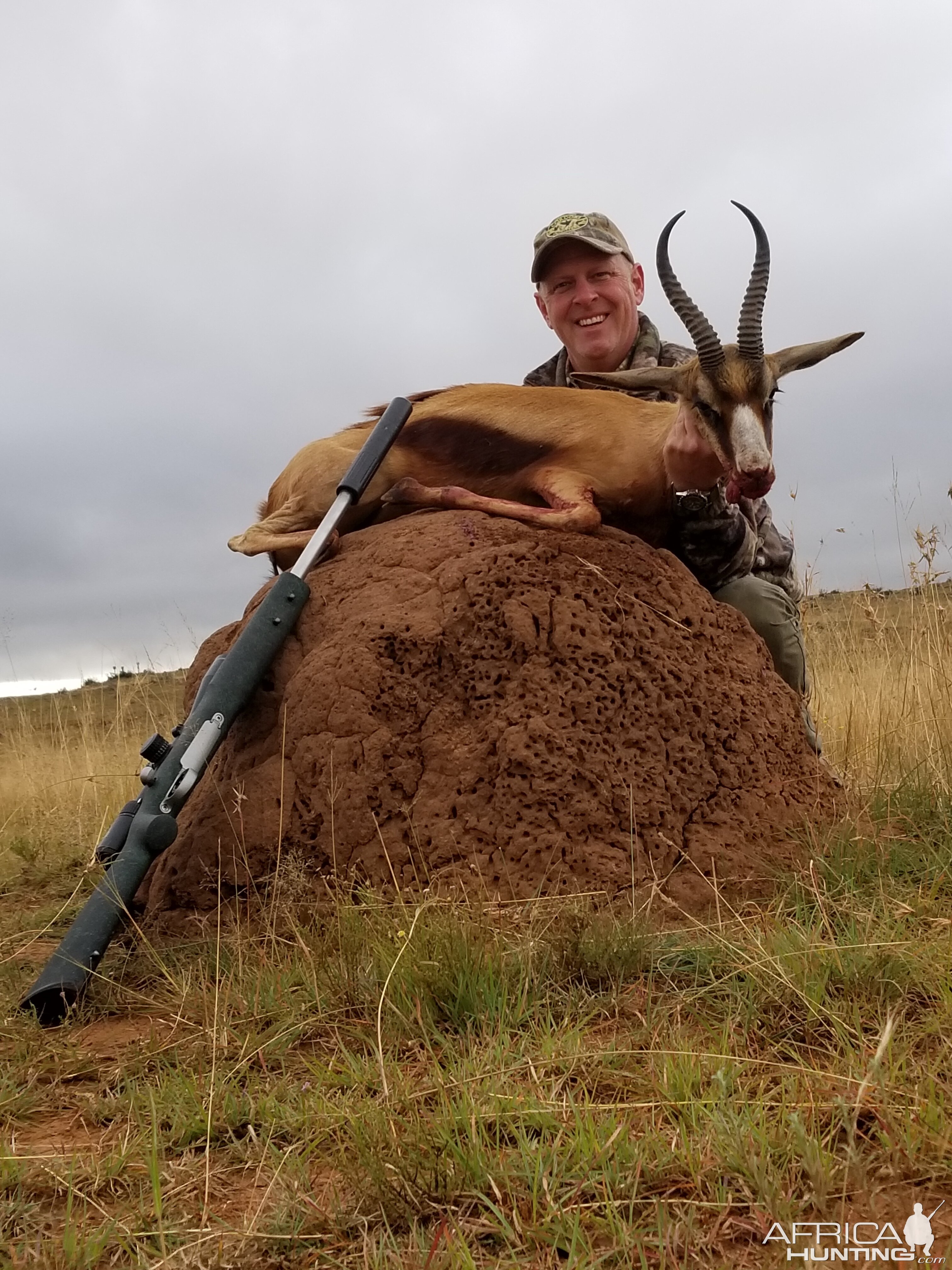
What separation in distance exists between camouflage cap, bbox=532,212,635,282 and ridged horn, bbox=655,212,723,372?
119 centimetres

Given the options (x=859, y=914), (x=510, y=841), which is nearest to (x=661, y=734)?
(x=510, y=841)

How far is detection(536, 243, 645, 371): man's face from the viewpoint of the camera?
17.6ft

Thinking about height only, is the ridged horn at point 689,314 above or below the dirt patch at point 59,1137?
above

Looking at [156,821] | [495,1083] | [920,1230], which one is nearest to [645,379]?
[156,821]

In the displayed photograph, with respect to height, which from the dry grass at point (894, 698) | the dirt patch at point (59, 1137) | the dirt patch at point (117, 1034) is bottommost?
the dirt patch at point (59, 1137)

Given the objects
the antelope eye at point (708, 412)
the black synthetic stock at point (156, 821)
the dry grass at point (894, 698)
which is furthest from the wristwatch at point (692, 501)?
the black synthetic stock at point (156, 821)

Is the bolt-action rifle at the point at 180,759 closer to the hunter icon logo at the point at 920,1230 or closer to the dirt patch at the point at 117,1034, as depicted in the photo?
the dirt patch at the point at 117,1034

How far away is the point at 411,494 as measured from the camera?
14.0 feet

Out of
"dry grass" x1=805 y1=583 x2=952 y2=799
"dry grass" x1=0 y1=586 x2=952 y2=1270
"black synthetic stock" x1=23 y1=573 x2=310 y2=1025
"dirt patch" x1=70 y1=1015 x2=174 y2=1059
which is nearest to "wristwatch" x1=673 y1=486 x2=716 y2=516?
"dry grass" x1=805 y1=583 x2=952 y2=799

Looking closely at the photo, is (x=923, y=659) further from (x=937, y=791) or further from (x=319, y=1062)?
(x=319, y=1062)

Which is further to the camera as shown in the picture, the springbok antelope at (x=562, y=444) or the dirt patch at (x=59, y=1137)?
the springbok antelope at (x=562, y=444)

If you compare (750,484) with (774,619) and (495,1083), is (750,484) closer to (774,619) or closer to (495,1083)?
(774,619)

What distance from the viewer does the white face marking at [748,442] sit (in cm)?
355

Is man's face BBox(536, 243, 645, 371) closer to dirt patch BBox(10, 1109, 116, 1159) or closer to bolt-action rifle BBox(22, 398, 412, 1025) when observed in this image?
bolt-action rifle BBox(22, 398, 412, 1025)
